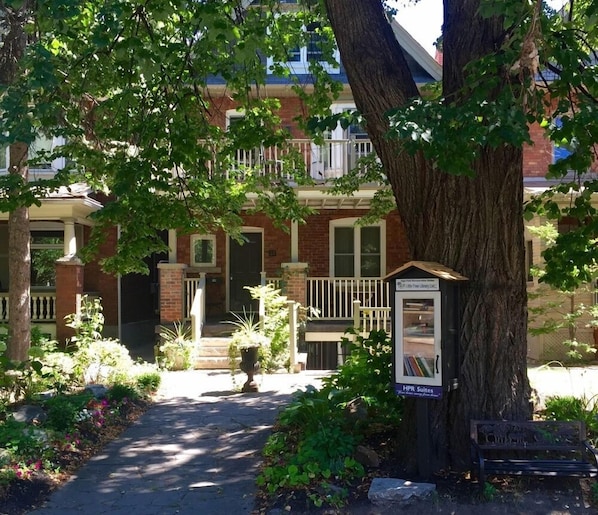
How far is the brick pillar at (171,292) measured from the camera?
14.5m

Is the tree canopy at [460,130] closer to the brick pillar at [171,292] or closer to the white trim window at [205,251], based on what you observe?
the brick pillar at [171,292]

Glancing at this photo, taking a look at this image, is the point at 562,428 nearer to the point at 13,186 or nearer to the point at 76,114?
the point at 13,186

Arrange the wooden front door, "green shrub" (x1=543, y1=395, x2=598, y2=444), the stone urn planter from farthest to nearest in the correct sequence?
1. the wooden front door
2. the stone urn planter
3. "green shrub" (x1=543, y1=395, x2=598, y2=444)

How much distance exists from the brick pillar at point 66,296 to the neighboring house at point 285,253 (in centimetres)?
73

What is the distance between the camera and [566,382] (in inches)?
413

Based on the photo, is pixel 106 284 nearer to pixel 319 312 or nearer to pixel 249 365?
pixel 319 312

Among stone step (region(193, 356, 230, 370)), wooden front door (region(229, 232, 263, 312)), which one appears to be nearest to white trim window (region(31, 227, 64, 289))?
wooden front door (region(229, 232, 263, 312))

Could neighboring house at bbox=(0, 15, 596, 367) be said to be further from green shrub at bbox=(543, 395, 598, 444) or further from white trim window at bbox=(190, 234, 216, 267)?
green shrub at bbox=(543, 395, 598, 444)

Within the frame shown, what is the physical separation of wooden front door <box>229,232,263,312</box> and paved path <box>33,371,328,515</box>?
→ 6.63m

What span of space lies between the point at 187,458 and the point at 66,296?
27.2 feet

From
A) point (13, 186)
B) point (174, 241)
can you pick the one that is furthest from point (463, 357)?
point (174, 241)

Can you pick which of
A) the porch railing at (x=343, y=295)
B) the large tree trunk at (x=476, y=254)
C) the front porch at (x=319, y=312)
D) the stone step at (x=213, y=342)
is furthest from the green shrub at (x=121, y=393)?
the porch railing at (x=343, y=295)

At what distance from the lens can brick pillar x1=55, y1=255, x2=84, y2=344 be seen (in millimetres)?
13938

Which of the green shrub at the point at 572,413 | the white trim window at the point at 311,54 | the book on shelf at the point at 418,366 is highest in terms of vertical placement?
the white trim window at the point at 311,54
